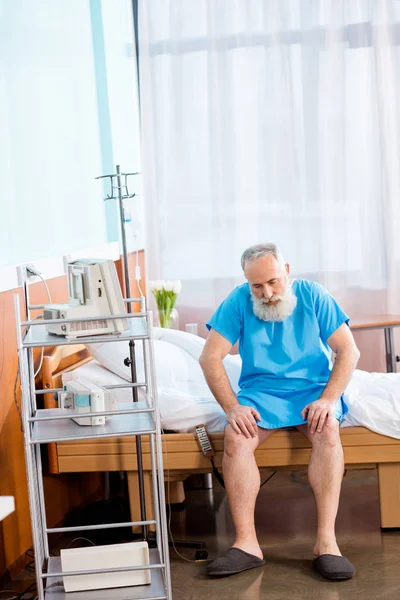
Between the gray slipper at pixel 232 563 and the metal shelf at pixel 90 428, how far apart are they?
Result: 0.58m

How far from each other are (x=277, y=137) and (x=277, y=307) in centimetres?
199

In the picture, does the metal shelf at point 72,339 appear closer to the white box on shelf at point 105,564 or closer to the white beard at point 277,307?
the white beard at point 277,307

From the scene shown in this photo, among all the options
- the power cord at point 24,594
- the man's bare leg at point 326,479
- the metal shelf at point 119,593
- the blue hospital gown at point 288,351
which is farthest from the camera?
the blue hospital gown at point 288,351

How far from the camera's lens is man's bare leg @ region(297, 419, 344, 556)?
9.75 feet

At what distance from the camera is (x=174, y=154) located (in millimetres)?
5016

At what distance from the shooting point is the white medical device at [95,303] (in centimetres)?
262

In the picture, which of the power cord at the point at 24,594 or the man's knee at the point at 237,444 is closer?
the power cord at the point at 24,594

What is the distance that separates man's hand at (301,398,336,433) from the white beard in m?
0.34

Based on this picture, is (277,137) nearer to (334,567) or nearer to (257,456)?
(257,456)

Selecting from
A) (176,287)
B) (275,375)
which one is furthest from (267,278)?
(176,287)

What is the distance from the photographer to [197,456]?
128 inches

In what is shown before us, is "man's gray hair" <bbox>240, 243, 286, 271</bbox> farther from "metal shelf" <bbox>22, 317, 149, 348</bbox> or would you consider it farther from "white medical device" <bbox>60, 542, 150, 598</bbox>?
"white medical device" <bbox>60, 542, 150, 598</bbox>

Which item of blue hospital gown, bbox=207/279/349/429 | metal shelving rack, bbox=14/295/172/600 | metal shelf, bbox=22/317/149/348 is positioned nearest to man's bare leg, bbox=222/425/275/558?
blue hospital gown, bbox=207/279/349/429

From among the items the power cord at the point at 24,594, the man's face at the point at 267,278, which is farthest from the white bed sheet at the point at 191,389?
the power cord at the point at 24,594
